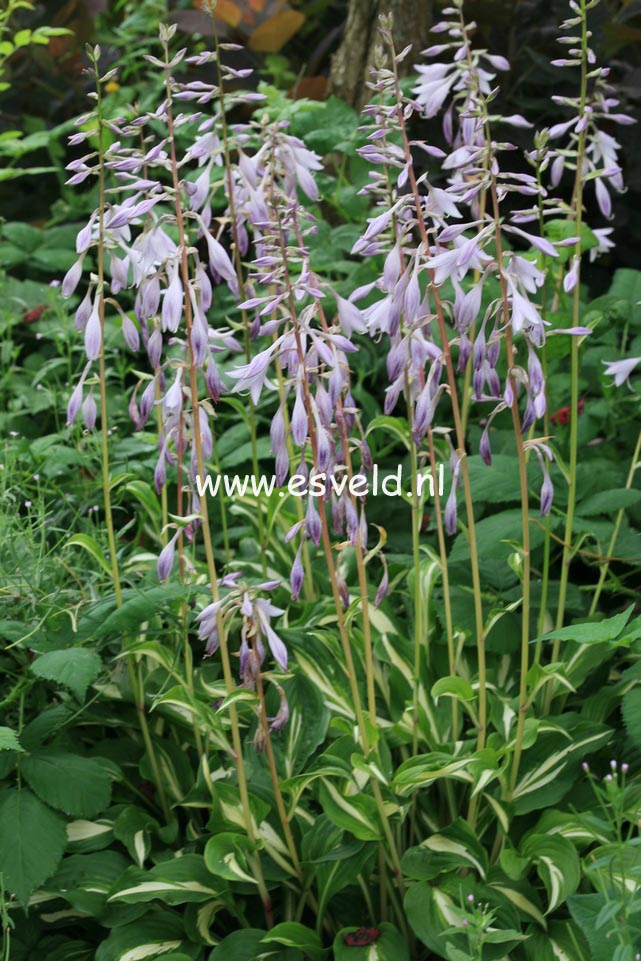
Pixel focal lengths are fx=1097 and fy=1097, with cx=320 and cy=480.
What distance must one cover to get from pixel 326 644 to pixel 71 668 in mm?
667

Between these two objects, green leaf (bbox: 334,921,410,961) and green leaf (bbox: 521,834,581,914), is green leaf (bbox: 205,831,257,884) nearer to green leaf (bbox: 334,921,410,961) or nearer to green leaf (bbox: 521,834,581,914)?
green leaf (bbox: 334,921,410,961)

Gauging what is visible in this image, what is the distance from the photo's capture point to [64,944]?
2482 mm

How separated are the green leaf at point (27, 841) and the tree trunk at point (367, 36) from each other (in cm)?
348

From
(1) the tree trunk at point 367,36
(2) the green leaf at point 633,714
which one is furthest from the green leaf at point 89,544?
(1) the tree trunk at point 367,36

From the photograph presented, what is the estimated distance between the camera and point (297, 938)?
7.54ft

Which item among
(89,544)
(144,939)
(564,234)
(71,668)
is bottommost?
(144,939)

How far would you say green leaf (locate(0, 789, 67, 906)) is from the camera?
88.7 inches

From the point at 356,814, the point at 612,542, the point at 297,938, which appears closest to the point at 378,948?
the point at 297,938

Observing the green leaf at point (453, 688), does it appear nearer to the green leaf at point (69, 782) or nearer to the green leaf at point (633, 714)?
the green leaf at point (633, 714)

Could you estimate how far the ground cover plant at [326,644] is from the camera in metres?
2.15

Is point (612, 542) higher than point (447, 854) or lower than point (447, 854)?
higher

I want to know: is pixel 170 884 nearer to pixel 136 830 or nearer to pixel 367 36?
pixel 136 830

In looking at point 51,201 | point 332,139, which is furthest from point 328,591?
point 51,201

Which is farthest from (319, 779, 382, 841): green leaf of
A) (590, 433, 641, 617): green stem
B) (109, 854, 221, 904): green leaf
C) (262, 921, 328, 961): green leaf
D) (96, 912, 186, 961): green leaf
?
(590, 433, 641, 617): green stem
